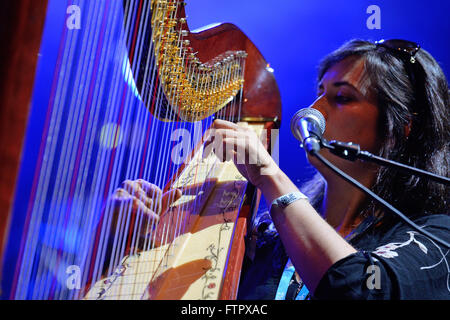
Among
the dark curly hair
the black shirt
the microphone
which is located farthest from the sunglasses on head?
the microphone

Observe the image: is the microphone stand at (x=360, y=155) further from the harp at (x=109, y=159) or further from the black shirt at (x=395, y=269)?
the harp at (x=109, y=159)

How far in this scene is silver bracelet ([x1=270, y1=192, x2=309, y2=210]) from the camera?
1003 millimetres

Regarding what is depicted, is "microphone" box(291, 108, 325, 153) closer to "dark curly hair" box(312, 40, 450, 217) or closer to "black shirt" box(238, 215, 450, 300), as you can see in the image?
"black shirt" box(238, 215, 450, 300)

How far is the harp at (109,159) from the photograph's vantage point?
0.37 meters

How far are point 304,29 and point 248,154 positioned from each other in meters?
1.45

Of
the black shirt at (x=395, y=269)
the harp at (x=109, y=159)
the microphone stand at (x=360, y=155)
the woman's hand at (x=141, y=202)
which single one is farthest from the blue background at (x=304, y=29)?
the microphone stand at (x=360, y=155)

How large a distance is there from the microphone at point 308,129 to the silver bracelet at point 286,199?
0.20 meters

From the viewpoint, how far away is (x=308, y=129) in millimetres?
770

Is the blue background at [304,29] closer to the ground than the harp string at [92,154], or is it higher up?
higher up

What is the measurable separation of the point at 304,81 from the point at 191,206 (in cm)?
143

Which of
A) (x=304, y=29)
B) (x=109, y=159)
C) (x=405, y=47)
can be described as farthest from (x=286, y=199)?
(x=304, y=29)

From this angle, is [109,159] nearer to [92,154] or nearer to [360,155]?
[92,154]
